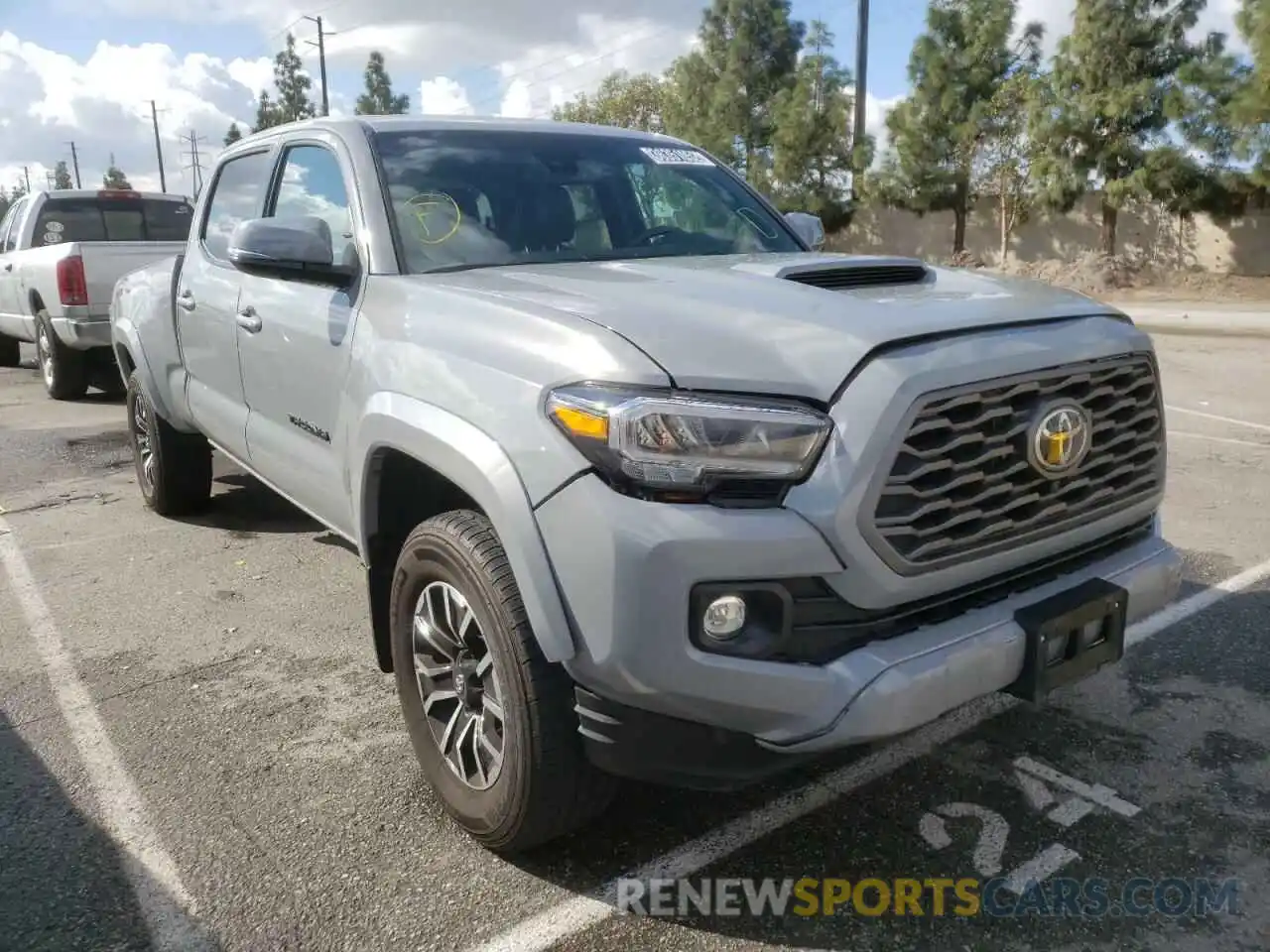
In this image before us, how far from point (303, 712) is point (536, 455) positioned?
5.91 ft

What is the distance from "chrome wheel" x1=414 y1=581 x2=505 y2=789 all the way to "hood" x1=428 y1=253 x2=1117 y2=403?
2.62ft

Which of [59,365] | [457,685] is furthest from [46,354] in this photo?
[457,685]

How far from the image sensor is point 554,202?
11.7ft

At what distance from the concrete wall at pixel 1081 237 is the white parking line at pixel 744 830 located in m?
24.4

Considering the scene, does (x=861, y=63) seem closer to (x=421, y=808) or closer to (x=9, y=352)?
(x=9, y=352)

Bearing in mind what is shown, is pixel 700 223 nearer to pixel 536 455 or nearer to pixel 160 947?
pixel 536 455

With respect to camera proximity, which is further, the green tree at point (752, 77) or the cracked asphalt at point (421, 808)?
the green tree at point (752, 77)

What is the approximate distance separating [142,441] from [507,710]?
14.5 ft

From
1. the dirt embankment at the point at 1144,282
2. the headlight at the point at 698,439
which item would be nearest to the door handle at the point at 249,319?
the headlight at the point at 698,439

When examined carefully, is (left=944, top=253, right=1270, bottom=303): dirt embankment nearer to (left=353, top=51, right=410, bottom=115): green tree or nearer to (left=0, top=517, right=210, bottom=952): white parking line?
(left=0, top=517, right=210, bottom=952): white parking line

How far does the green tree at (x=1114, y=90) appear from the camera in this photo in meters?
22.7

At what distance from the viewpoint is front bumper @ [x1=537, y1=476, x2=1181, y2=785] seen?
6.72 feet

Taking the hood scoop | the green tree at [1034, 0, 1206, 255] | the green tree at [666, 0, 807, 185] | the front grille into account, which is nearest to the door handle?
the hood scoop

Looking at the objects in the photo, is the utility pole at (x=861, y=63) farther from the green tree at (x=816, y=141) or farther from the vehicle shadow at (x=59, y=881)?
the vehicle shadow at (x=59, y=881)
